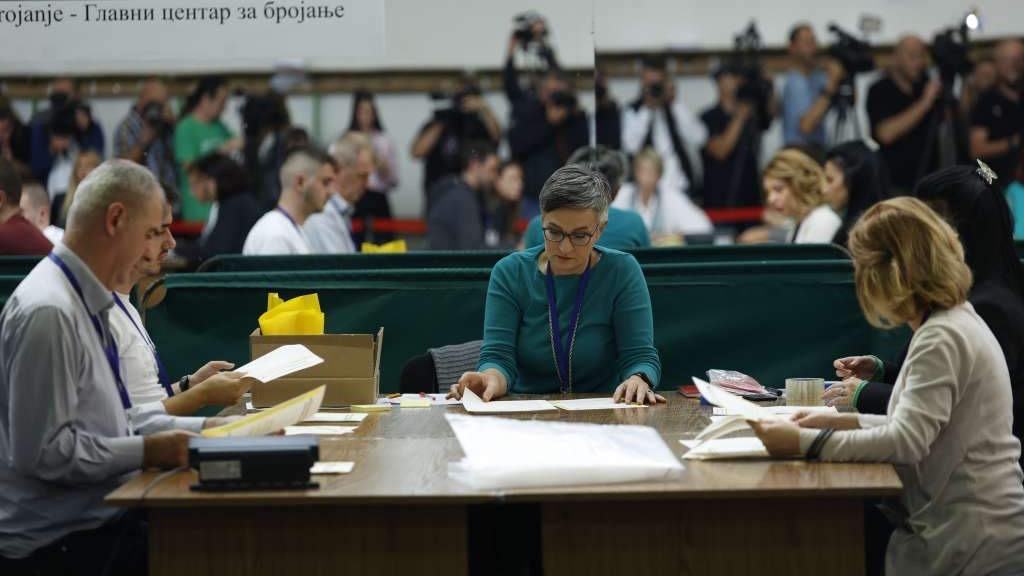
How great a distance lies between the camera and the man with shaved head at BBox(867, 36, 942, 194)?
9.20 m

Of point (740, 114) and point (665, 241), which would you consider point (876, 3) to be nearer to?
point (740, 114)

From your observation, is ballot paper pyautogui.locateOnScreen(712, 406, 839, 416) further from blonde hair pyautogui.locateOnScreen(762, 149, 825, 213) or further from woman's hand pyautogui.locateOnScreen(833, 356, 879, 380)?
blonde hair pyautogui.locateOnScreen(762, 149, 825, 213)

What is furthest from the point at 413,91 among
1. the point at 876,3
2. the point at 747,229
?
the point at 876,3

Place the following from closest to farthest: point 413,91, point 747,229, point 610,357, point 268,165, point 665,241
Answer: point 610,357 → point 665,241 → point 268,165 → point 747,229 → point 413,91

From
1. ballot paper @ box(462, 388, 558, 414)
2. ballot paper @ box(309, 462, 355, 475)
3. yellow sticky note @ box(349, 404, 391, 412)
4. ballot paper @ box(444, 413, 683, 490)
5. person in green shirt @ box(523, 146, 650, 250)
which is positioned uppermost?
person in green shirt @ box(523, 146, 650, 250)

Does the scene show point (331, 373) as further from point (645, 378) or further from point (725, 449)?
point (725, 449)

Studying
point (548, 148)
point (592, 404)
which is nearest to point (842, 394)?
point (592, 404)

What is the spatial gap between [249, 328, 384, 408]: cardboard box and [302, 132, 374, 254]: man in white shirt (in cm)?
309

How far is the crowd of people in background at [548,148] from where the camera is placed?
712 cm

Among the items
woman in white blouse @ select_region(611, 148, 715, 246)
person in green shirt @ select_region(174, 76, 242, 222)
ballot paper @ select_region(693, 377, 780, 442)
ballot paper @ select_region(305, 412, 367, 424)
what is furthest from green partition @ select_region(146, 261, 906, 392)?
woman in white blouse @ select_region(611, 148, 715, 246)

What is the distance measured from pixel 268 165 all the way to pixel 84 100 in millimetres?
1316

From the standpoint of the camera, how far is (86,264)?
9.37ft

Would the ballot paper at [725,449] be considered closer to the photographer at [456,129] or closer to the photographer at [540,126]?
the photographer at [540,126]

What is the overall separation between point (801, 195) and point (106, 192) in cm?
432
